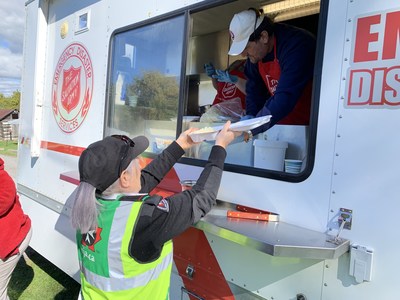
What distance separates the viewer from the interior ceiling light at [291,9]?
240 cm

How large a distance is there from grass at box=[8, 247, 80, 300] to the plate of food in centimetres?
249

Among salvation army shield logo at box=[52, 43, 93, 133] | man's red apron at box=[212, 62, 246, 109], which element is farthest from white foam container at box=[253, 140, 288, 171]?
salvation army shield logo at box=[52, 43, 93, 133]

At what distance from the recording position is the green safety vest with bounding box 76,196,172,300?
1401 mm

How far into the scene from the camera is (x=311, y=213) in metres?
1.47

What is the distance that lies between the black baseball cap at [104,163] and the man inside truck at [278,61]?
710mm

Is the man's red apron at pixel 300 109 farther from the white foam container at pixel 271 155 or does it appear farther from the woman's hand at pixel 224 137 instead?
the woman's hand at pixel 224 137

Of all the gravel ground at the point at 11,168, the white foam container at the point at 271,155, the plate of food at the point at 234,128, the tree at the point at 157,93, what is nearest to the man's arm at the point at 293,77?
the white foam container at the point at 271,155

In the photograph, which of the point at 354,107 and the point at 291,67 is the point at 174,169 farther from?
the point at 354,107

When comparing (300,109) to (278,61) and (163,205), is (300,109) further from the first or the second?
(163,205)

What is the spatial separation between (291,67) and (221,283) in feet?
3.76

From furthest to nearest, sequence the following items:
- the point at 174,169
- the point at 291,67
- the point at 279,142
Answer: the point at 174,169
the point at 291,67
the point at 279,142

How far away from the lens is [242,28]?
6.76 ft

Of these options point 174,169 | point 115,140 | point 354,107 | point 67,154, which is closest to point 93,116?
point 67,154

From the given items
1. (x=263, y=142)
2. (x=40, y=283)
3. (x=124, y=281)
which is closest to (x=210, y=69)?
(x=263, y=142)
